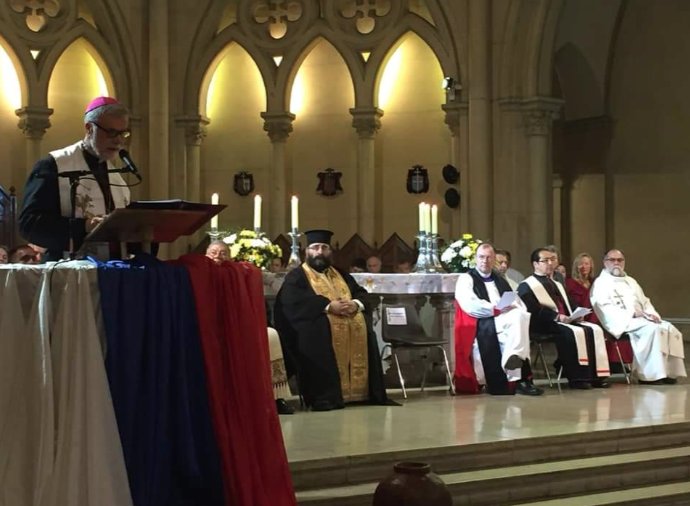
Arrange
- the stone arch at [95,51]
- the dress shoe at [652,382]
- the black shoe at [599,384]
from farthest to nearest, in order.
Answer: the stone arch at [95,51] < the dress shoe at [652,382] < the black shoe at [599,384]

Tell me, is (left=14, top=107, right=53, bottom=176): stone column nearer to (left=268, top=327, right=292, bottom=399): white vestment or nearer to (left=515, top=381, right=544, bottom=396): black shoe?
(left=268, top=327, right=292, bottom=399): white vestment

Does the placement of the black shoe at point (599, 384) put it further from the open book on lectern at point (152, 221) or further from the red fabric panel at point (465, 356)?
the open book on lectern at point (152, 221)

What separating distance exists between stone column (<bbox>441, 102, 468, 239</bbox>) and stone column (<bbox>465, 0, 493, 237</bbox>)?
162 millimetres

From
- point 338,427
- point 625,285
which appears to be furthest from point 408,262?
point 338,427

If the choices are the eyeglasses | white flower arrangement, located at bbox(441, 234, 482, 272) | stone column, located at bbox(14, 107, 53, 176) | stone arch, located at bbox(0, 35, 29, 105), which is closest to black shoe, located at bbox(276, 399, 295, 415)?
white flower arrangement, located at bbox(441, 234, 482, 272)

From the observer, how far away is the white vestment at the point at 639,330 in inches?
387

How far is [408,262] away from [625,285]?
3.63m

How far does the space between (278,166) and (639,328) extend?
641cm

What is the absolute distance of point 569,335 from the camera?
927 cm

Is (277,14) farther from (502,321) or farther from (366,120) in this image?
(502,321)

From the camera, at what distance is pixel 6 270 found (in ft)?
13.0

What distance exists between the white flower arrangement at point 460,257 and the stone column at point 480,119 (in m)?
3.61

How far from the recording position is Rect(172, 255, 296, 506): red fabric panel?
4.23 m

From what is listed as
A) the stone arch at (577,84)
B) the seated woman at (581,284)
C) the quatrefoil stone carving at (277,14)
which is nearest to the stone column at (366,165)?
the quatrefoil stone carving at (277,14)
